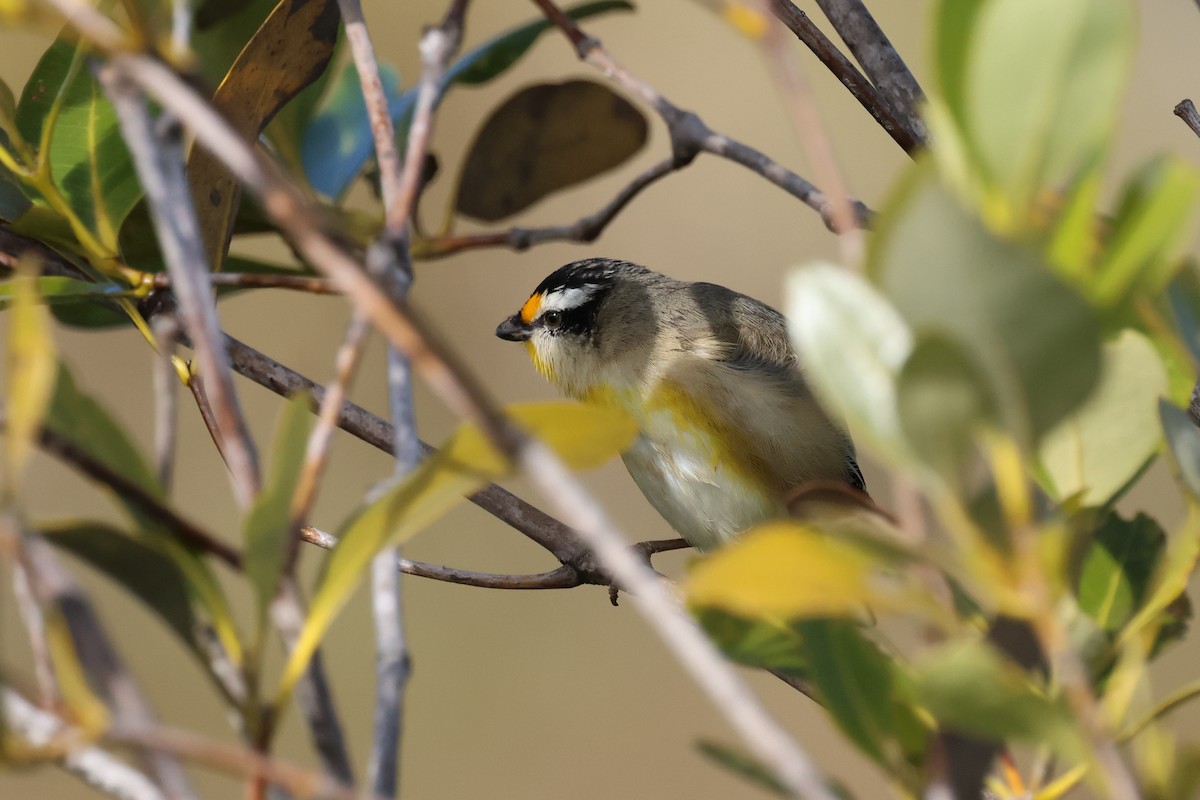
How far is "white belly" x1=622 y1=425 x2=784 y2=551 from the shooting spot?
2.99m

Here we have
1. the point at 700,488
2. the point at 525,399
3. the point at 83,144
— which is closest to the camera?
the point at 83,144

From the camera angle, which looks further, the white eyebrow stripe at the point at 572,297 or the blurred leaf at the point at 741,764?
the white eyebrow stripe at the point at 572,297

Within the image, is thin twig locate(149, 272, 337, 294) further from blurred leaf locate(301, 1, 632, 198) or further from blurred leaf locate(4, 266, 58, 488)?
blurred leaf locate(4, 266, 58, 488)

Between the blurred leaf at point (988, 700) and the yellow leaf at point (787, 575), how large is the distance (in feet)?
0.14

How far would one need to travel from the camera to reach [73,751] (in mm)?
609

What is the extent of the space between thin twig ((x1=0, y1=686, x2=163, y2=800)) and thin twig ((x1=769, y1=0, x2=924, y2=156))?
4.08 feet

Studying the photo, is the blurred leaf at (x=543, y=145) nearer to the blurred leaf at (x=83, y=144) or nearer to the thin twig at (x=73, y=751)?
the blurred leaf at (x=83, y=144)

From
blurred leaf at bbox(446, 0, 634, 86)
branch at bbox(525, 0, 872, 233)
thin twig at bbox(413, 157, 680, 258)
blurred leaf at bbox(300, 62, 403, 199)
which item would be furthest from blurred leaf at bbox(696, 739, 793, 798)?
blurred leaf at bbox(300, 62, 403, 199)

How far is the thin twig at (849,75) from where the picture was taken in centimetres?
160

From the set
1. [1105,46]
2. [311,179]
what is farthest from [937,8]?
[311,179]

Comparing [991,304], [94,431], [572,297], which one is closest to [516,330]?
[572,297]

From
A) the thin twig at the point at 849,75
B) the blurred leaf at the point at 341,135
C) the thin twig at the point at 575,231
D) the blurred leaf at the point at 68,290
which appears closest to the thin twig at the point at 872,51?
the thin twig at the point at 849,75

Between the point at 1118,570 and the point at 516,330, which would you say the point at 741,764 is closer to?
the point at 1118,570

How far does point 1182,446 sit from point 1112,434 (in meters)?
0.04
